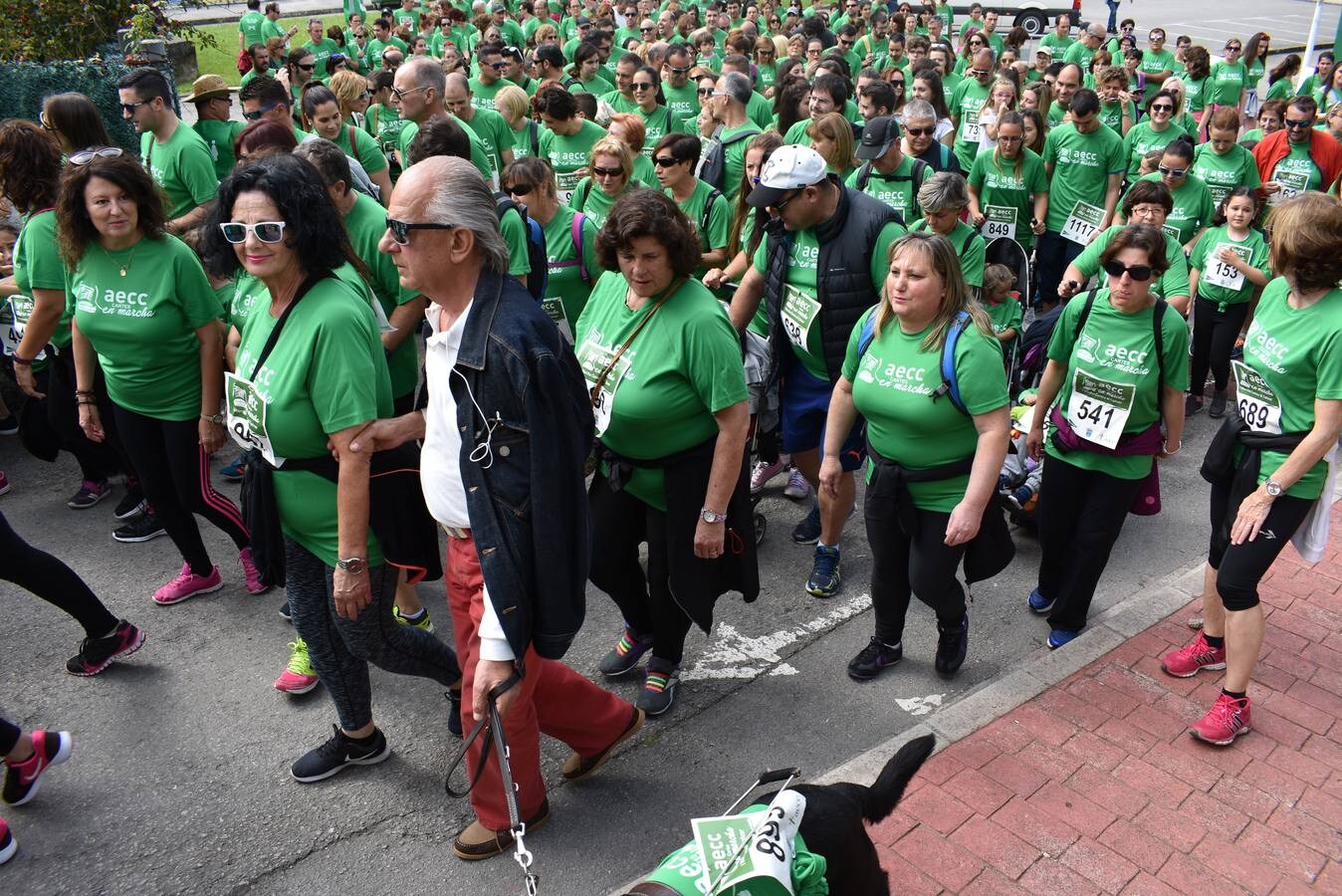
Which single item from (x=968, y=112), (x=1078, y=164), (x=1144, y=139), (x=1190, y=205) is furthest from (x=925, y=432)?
(x=968, y=112)

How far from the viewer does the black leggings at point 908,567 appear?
4.14 meters

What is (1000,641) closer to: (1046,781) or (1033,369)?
(1046,781)

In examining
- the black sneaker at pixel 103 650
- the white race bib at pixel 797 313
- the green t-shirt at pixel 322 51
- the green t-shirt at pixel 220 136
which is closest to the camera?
the black sneaker at pixel 103 650

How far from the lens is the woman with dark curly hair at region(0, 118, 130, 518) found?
195 inches

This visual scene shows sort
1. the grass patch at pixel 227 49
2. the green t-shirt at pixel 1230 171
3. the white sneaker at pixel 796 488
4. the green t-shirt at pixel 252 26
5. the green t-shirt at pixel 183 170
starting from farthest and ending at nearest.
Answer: the grass patch at pixel 227 49, the green t-shirt at pixel 252 26, the green t-shirt at pixel 1230 171, the green t-shirt at pixel 183 170, the white sneaker at pixel 796 488

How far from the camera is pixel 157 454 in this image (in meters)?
4.81

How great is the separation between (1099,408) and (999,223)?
3.92 m

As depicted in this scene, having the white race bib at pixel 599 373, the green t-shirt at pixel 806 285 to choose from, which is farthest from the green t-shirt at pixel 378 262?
the green t-shirt at pixel 806 285

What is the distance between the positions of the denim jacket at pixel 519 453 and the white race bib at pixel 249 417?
103cm

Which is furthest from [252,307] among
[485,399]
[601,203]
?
[601,203]

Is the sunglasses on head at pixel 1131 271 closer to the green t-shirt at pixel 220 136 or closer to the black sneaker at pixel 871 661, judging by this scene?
the black sneaker at pixel 871 661

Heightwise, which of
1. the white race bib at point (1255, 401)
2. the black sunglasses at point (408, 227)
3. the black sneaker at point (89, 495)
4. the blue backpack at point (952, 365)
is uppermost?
the black sunglasses at point (408, 227)

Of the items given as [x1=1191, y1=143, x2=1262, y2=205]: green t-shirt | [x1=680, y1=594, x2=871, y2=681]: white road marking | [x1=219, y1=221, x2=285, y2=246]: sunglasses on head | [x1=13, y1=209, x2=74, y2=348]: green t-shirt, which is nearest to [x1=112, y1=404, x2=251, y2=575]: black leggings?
[x1=13, y1=209, x2=74, y2=348]: green t-shirt

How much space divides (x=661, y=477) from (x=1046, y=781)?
171cm
